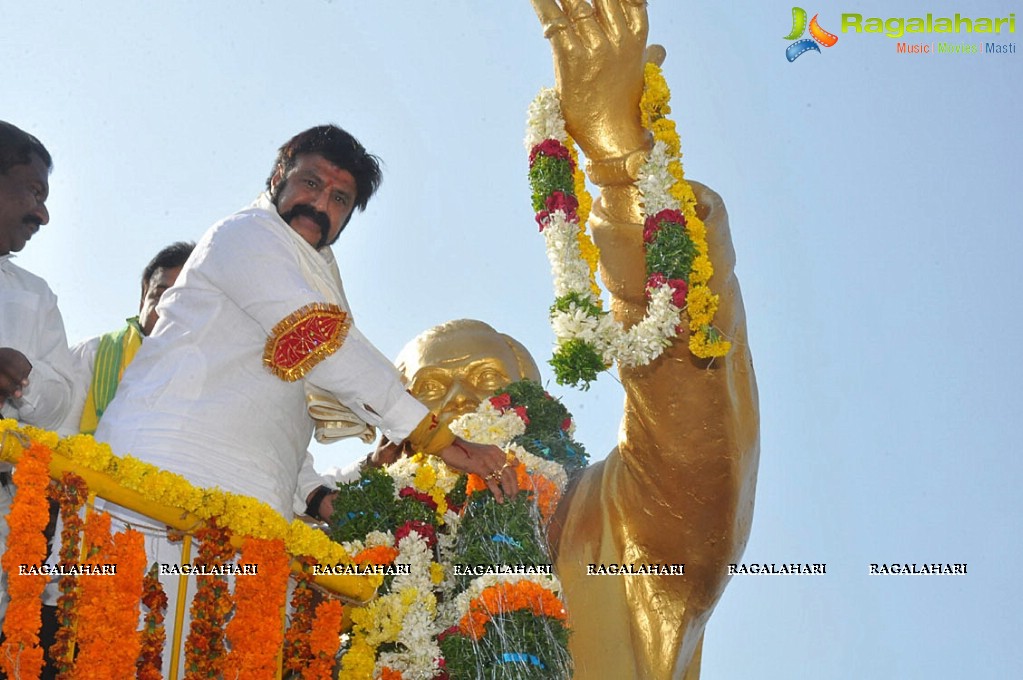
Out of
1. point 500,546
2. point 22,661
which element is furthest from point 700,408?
point 22,661

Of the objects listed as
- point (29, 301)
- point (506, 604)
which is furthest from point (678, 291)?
point (29, 301)

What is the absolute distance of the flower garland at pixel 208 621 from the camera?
14.0ft

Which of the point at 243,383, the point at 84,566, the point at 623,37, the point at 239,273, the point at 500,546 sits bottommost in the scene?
the point at 84,566

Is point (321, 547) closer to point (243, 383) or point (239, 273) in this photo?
point (243, 383)

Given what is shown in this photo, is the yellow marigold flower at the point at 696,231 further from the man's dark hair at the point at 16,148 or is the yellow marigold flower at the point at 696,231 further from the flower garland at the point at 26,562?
the flower garland at the point at 26,562

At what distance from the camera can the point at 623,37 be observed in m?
5.74

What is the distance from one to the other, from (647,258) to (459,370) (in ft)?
5.88

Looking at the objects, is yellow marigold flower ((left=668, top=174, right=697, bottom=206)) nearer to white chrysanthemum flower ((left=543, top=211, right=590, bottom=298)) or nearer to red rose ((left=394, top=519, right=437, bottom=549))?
white chrysanthemum flower ((left=543, top=211, right=590, bottom=298))

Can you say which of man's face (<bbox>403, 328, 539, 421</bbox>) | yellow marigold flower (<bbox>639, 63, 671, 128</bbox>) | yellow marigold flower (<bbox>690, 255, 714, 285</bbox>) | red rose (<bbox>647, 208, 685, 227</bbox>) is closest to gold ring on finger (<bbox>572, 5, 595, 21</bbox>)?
yellow marigold flower (<bbox>639, 63, 671, 128</bbox>)

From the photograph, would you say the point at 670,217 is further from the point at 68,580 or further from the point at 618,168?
the point at 68,580

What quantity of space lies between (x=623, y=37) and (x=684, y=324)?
3.84ft

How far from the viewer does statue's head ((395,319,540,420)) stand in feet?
22.9

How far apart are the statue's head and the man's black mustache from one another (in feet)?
5.17

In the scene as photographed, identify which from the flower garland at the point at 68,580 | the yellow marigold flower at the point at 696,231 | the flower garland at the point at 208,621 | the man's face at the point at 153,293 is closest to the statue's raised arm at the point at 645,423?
the yellow marigold flower at the point at 696,231
